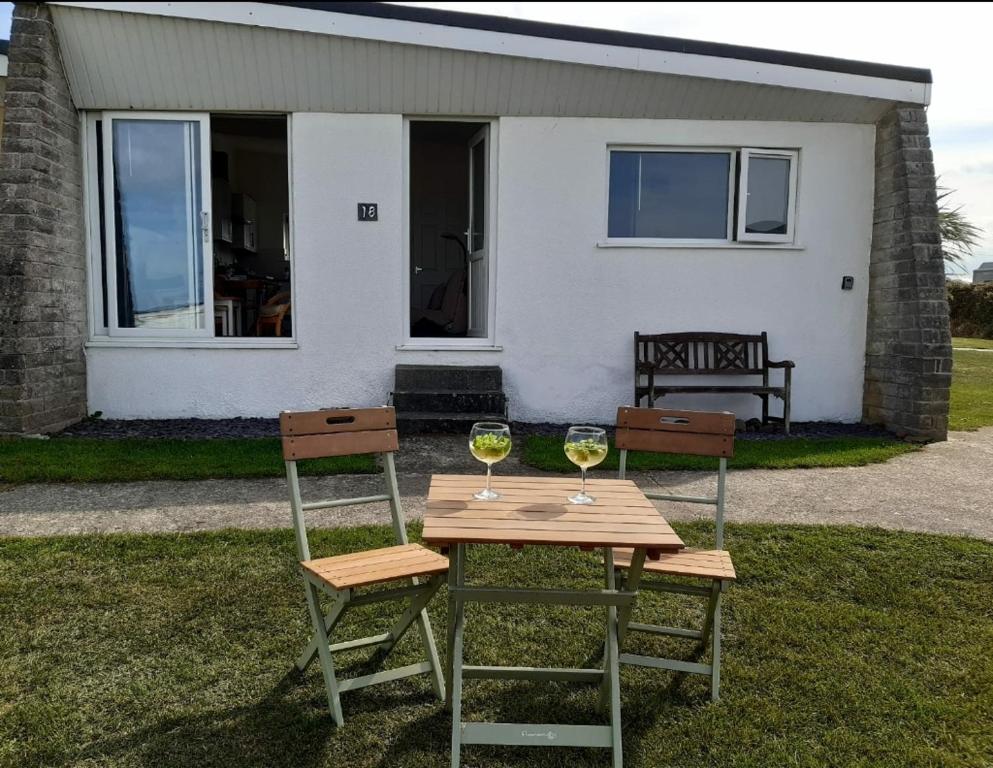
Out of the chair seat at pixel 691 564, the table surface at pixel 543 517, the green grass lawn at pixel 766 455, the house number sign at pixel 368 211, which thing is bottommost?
the green grass lawn at pixel 766 455

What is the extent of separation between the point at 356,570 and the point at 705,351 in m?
5.59

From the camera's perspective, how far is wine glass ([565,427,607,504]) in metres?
2.56

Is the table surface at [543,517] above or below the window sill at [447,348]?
below

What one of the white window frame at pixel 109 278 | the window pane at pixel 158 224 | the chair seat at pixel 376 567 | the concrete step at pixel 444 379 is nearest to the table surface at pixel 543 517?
the chair seat at pixel 376 567

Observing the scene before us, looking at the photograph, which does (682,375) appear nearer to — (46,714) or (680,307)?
(680,307)

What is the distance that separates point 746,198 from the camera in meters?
7.53

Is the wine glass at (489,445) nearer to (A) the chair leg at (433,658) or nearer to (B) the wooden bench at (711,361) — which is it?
(A) the chair leg at (433,658)

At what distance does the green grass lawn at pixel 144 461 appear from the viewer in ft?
17.2

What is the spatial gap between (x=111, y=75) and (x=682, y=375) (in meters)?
5.81

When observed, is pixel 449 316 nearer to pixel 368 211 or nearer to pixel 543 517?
pixel 368 211

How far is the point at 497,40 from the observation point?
22.2 ft

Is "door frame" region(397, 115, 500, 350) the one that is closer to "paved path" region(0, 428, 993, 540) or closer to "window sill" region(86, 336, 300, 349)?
"window sill" region(86, 336, 300, 349)

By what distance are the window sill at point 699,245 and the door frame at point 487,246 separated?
1.05 m

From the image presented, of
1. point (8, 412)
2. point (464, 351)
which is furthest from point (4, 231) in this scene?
point (464, 351)
